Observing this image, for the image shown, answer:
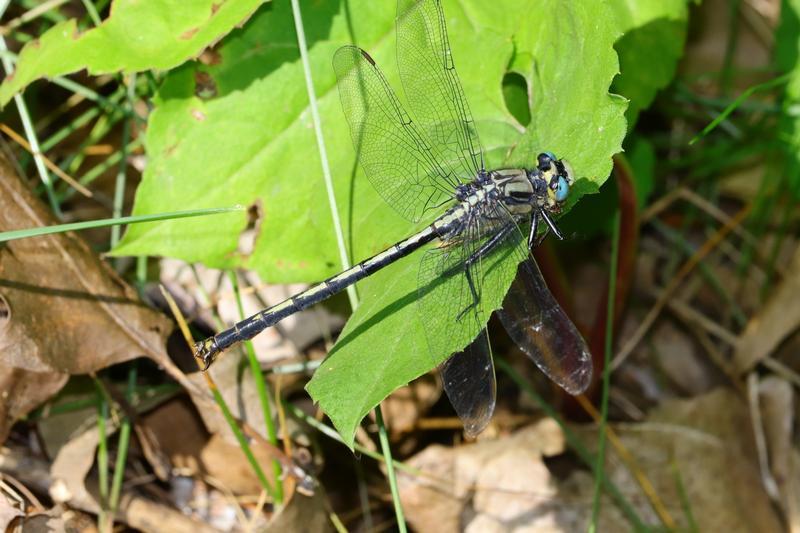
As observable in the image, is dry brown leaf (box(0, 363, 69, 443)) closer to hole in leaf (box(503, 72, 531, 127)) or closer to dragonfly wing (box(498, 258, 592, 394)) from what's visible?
dragonfly wing (box(498, 258, 592, 394))

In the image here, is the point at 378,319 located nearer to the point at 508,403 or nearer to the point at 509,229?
the point at 509,229

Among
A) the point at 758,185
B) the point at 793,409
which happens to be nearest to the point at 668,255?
the point at 758,185

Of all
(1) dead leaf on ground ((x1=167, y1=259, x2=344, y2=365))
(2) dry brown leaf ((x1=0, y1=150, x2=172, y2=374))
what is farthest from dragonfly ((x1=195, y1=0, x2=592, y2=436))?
(1) dead leaf on ground ((x1=167, y1=259, x2=344, y2=365))

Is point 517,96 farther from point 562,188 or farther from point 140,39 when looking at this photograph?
point 140,39


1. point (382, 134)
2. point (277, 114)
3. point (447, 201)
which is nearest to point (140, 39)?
point (277, 114)

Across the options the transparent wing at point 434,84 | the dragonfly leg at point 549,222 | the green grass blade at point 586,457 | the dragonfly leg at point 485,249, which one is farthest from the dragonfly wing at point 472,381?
the green grass blade at point 586,457

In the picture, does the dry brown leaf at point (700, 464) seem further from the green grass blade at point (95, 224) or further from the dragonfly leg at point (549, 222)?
the green grass blade at point (95, 224)
